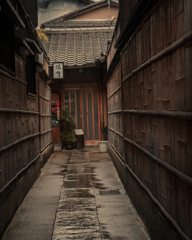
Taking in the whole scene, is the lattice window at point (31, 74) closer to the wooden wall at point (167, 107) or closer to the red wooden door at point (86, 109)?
the wooden wall at point (167, 107)

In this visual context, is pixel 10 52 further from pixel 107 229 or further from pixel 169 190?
pixel 169 190

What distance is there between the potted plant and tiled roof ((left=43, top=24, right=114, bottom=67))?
9.25 ft

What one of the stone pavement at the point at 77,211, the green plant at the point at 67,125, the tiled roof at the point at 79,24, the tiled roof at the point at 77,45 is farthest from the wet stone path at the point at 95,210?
the tiled roof at the point at 79,24

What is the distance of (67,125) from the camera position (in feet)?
56.7

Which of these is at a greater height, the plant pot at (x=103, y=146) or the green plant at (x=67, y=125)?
the green plant at (x=67, y=125)

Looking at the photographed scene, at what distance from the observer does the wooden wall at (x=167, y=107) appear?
277 cm

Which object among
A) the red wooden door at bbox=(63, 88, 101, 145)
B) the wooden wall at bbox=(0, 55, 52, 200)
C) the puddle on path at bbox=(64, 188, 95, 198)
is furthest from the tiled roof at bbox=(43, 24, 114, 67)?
the puddle on path at bbox=(64, 188, 95, 198)

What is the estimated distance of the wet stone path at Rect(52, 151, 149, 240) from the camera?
4.74m

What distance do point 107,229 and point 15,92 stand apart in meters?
3.34

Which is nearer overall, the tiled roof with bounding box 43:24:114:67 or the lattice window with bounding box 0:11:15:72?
the lattice window with bounding box 0:11:15:72

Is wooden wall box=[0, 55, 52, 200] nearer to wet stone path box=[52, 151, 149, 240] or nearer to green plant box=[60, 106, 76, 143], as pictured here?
wet stone path box=[52, 151, 149, 240]

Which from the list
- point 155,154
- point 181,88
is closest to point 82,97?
point 155,154

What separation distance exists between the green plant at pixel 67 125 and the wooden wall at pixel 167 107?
1125 cm

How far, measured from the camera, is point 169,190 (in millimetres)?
3469
